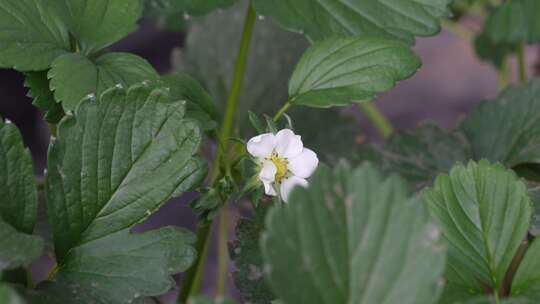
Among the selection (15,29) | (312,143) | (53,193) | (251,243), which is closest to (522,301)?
(251,243)

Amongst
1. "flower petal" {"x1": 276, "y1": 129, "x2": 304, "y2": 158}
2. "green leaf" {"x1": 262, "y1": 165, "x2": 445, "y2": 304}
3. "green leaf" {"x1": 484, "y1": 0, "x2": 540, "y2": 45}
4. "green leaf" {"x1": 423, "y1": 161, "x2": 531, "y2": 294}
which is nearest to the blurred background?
"green leaf" {"x1": 484, "y1": 0, "x2": 540, "y2": 45}

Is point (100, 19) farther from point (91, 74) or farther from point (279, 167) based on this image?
point (279, 167)

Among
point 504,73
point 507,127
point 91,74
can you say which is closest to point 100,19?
point 91,74

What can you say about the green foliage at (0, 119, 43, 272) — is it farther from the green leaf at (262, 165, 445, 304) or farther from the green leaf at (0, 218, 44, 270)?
the green leaf at (262, 165, 445, 304)

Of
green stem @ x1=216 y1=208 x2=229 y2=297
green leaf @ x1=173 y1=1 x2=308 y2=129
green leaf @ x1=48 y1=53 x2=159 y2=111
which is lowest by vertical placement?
green stem @ x1=216 y1=208 x2=229 y2=297

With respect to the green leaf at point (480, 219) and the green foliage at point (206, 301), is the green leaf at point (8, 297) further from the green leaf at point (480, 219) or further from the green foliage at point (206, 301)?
the green leaf at point (480, 219)

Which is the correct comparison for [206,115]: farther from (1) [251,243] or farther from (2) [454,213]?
(2) [454,213]
